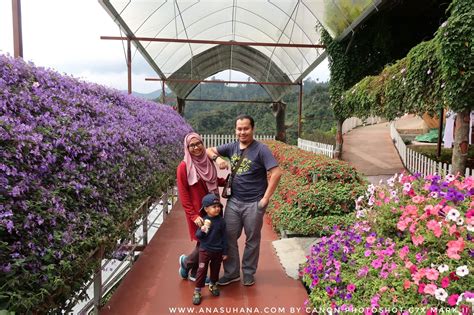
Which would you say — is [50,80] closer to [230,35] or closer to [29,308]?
[29,308]

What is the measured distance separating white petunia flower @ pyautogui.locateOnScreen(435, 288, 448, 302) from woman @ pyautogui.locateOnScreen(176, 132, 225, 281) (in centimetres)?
166

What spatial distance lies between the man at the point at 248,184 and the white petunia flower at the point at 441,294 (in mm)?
1351

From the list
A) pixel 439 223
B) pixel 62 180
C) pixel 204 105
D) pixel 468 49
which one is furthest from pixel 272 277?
pixel 204 105

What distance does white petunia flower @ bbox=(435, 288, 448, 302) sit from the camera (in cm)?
170

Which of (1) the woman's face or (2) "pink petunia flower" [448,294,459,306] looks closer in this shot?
(2) "pink petunia flower" [448,294,459,306]

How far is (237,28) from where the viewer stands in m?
15.6

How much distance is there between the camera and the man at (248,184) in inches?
112

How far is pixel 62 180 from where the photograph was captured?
2.22 m

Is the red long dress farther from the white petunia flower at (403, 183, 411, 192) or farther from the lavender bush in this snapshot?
the white petunia flower at (403, 183, 411, 192)

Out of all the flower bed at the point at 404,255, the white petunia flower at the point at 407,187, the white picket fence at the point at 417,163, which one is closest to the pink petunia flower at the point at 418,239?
the flower bed at the point at 404,255

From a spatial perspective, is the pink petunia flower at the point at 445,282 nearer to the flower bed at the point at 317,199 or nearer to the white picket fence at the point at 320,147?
the flower bed at the point at 317,199

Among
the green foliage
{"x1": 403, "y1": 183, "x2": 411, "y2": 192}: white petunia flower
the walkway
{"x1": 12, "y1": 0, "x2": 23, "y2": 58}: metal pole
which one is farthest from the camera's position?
the walkway

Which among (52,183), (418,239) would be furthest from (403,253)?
(52,183)

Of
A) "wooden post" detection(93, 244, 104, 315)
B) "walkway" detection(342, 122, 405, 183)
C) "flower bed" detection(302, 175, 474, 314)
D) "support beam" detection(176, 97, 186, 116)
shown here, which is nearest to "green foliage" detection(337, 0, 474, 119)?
"walkway" detection(342, 122, 405, 183)
